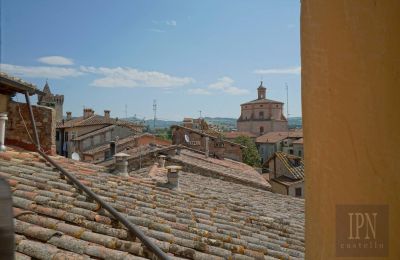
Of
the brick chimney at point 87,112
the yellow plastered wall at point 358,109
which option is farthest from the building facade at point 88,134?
the yellow plastered wall at point 358,109

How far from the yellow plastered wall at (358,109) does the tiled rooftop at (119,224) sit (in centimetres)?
196

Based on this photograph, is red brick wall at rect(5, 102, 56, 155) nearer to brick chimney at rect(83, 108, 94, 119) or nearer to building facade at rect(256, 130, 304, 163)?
brick chimney at rect(83, 108, 94, 119)

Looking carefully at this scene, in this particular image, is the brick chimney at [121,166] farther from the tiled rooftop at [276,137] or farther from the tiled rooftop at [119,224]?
the tiled rooftop at [276,137]

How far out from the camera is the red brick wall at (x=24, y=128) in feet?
22.0

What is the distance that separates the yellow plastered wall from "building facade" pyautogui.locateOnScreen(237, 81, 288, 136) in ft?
236

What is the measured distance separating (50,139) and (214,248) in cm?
489

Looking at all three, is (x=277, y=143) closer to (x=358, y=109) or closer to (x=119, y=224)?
(x=119, y=224)

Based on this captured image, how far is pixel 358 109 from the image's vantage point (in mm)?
1034

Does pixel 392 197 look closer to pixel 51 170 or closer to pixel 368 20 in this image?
pixel 368 20

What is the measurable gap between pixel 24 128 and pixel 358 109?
693cm

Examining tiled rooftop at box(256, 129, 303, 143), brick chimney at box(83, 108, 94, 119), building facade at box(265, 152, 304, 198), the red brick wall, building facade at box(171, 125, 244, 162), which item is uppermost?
brick chimney at box(83, 108, 94, 119)

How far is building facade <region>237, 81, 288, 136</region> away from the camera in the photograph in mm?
72425

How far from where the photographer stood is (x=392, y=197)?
1024mm

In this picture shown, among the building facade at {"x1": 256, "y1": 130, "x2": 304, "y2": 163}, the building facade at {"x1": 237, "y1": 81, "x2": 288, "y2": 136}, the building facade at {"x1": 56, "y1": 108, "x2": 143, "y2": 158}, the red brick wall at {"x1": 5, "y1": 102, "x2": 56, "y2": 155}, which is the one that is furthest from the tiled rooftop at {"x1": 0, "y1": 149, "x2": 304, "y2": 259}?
the building facade at {"x1": 237, "y1": 81, "x2": 288, "y2": 136}
